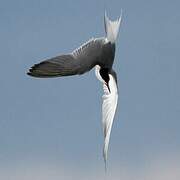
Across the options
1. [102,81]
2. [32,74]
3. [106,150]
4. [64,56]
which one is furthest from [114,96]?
[32,74]

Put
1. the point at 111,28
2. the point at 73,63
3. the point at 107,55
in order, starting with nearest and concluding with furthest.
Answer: the point at 73,63 → the point at 107,55 → the point at 111,28

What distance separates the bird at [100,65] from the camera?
5.22ft

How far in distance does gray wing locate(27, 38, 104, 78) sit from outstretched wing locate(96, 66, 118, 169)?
122 mm

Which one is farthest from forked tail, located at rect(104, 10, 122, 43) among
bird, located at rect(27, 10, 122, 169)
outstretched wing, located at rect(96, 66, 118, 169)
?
outstretched wing, located at rect(96, 66, 118, 169)

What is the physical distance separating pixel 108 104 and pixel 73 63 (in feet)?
1.29

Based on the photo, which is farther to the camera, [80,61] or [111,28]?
[111,28]

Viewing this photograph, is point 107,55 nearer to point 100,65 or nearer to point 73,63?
point 100,65

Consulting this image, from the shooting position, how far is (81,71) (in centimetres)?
173

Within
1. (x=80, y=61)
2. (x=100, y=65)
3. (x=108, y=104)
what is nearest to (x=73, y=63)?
(x=80, y=61)

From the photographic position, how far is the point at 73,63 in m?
1.70

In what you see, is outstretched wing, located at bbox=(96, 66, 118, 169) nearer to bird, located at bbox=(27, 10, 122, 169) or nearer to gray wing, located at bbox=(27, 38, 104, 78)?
bird, located at bbox=(27, 10, 122, 169)

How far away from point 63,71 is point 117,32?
0.48m

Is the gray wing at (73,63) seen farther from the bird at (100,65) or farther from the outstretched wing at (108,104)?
the outstretched wing at (108,104)

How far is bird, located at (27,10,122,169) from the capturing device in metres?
1.59
